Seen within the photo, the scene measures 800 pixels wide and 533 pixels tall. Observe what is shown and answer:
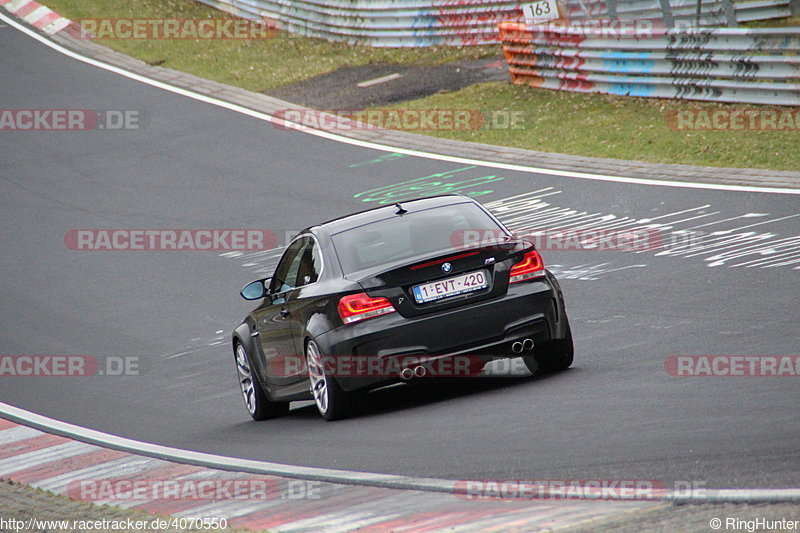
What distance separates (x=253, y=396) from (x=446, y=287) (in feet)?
8.67

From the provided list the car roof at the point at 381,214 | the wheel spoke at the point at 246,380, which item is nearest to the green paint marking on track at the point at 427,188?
the wheel spoke at the point at 246,380

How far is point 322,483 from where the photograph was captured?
24.8 ft

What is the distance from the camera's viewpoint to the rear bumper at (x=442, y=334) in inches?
361

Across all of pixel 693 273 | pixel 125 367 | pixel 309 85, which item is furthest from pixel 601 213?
pixel 309 85

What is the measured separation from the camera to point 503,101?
24.4 metres

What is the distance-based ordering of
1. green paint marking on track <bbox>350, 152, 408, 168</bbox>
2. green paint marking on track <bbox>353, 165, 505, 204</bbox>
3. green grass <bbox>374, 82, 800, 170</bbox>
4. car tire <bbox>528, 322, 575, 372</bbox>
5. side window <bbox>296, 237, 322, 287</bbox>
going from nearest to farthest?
car tire <bbox>528, 322, 575, 372</bbox>, side window <bbox>296, 237, 322, 287</bbox>, green grass <bbox>374, 82, 800, 170</bbox>, green paint marking on track <bbox>353, 165, 505, 204</bbox>, green paint marking on track <bbox>350, 152, 408, 168</bbox>

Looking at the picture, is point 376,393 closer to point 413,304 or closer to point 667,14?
point 413,304

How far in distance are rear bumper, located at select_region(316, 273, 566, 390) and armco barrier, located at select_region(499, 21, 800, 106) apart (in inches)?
447

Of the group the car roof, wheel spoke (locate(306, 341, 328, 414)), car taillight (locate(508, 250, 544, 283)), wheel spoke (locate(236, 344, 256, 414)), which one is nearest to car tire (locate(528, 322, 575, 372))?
car taillight (locate(508, 250, 544, 283))

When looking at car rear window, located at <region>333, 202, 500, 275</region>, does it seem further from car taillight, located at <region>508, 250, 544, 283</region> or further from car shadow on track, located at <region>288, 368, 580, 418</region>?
car shadow on track, located at <region>288, 368, 580, 418</region>

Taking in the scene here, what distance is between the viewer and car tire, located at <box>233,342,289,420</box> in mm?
11039

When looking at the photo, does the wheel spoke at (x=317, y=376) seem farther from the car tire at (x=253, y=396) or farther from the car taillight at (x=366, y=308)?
the car tire at (x=253, y=396)

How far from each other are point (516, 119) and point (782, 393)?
1544 cm

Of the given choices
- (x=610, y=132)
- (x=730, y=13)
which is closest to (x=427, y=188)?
(x=610, y=132)
